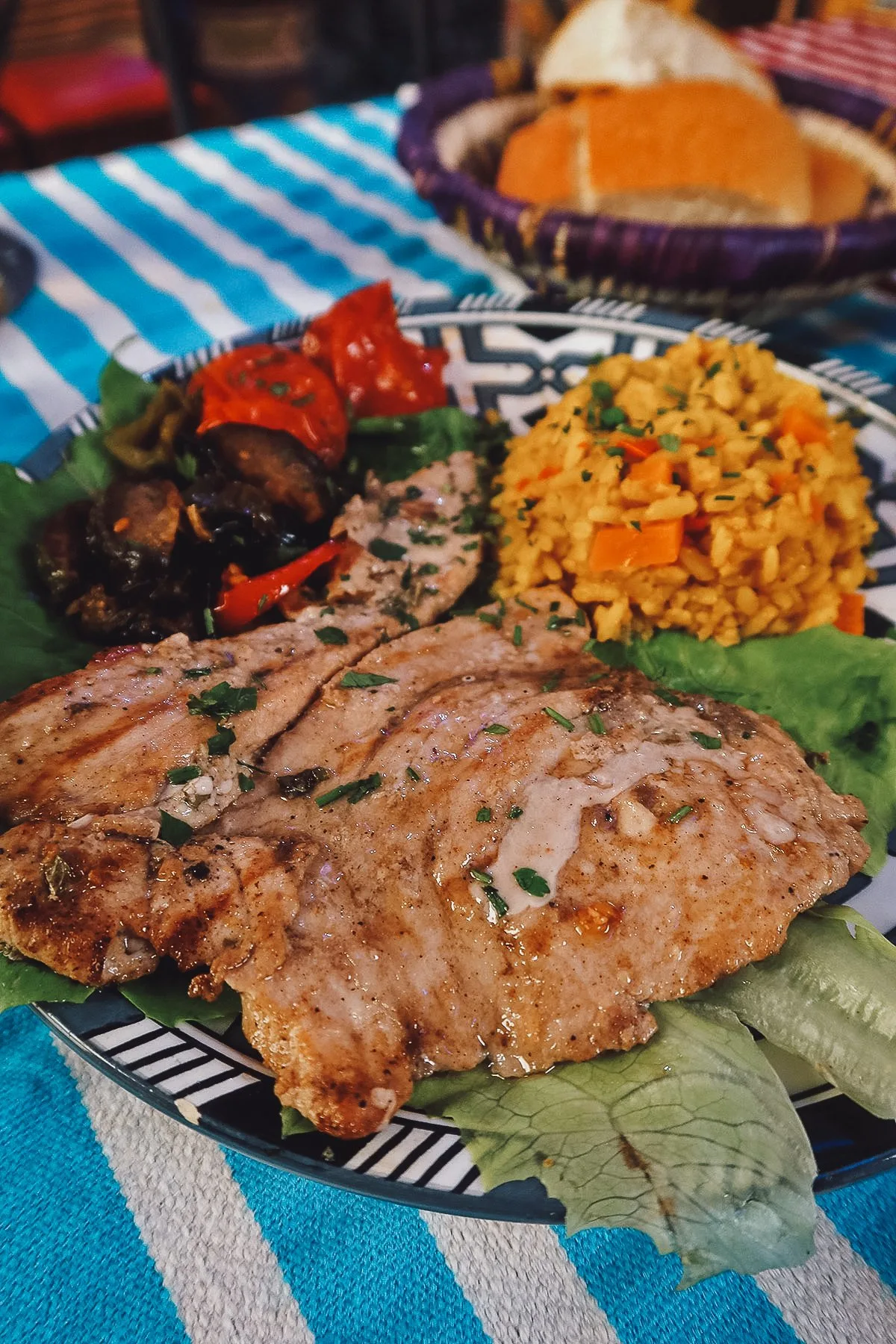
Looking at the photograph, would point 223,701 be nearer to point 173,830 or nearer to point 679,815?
point 173,830

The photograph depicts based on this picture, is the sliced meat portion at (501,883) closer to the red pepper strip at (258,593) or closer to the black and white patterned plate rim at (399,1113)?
the black and white patterned plate rim at (399,1113)

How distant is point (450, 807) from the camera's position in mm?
1901

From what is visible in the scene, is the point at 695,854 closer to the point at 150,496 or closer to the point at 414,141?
the point at 150,496

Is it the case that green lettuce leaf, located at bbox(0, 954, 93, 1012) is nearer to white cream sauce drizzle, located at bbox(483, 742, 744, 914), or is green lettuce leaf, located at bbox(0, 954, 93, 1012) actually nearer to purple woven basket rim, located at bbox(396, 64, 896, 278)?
white cream sauce drizzle, located at bbox(483, 742, 744, 914)

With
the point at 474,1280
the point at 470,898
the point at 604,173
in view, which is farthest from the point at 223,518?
the point at 604,173

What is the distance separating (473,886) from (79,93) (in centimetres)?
855

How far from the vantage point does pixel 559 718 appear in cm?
203

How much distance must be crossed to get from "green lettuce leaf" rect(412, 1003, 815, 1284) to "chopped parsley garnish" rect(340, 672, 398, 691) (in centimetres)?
93

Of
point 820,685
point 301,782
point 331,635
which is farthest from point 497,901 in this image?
point 820,685

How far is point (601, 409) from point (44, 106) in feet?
23.7

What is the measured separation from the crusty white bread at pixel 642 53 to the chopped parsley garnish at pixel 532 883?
3.56m

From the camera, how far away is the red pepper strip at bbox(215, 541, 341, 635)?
2539 millimetres

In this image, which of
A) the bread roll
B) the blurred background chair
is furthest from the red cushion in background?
the bread roll

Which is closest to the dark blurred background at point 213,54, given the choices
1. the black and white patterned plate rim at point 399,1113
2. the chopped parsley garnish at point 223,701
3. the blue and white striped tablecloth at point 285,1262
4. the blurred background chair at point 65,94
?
the blurred background chair at point 65,94
